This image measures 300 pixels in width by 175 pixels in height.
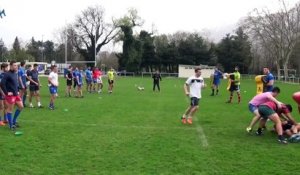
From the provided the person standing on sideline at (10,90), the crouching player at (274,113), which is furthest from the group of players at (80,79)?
the crouching player at (274,113)

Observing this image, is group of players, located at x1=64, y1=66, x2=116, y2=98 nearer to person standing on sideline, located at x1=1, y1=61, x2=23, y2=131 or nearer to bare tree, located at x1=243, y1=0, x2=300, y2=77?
person standing on sideline, located at x1=1, y1=61, x2=23, y2=131

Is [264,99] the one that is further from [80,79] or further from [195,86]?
[80,79]

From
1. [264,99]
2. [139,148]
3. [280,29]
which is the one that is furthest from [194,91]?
[280,29]

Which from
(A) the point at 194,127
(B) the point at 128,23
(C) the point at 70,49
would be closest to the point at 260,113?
(A) the point at 194,127

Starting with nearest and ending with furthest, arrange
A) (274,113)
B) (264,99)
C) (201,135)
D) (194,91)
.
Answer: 1. (274,113)
2. (264,99)
3. (201,135)
4. (194,91)

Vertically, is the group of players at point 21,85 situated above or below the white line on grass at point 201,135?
above

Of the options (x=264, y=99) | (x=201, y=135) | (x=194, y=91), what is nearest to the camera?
(x=264, y=99)

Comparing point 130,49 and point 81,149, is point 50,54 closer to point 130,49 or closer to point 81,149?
point 130,49

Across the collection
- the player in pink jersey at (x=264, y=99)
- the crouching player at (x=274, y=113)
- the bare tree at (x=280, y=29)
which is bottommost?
the crouching player at (x=274, y=113)

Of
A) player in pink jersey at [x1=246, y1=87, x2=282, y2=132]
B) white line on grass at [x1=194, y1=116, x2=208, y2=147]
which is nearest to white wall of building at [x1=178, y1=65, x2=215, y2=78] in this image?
white line on grass at [x1=194, y1=116, x2=208, y2=147]

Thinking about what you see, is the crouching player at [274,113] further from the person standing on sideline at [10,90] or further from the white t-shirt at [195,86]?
the person standing on sideline at [10,90]

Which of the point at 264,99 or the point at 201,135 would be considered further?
the point at 201,135

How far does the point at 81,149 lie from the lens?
9.00m

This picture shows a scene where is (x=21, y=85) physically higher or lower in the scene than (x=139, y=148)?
higher
